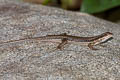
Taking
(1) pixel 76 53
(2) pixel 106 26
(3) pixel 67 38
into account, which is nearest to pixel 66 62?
(1) pixel 76 53

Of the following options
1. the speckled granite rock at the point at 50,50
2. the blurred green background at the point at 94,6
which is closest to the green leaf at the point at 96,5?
the blurred green background at the point at 94,6

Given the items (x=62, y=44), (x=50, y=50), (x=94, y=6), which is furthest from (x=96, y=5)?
(x=50, y=50)

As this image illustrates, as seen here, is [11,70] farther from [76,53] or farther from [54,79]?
[76,53]

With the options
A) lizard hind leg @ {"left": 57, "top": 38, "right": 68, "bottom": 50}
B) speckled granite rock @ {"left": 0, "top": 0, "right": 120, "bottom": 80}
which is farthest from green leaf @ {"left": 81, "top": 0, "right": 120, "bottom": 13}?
lizard hind leg @ {"left": 57, "top": 38, "right": 68, "bottom": 50}

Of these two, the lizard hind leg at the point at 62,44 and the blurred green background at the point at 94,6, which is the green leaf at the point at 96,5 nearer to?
the blurred green background at the point at 94,6

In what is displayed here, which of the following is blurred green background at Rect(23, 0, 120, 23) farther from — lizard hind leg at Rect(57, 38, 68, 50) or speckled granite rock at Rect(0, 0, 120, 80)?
lizard hind leg at Rect(57, 38, 68, 50)

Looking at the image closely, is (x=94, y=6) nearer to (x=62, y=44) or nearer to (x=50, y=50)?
(x=62, y=44)

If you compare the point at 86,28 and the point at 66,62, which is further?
the point at 86,28

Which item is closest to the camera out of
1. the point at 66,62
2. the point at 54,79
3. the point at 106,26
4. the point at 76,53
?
the point at 54,79
